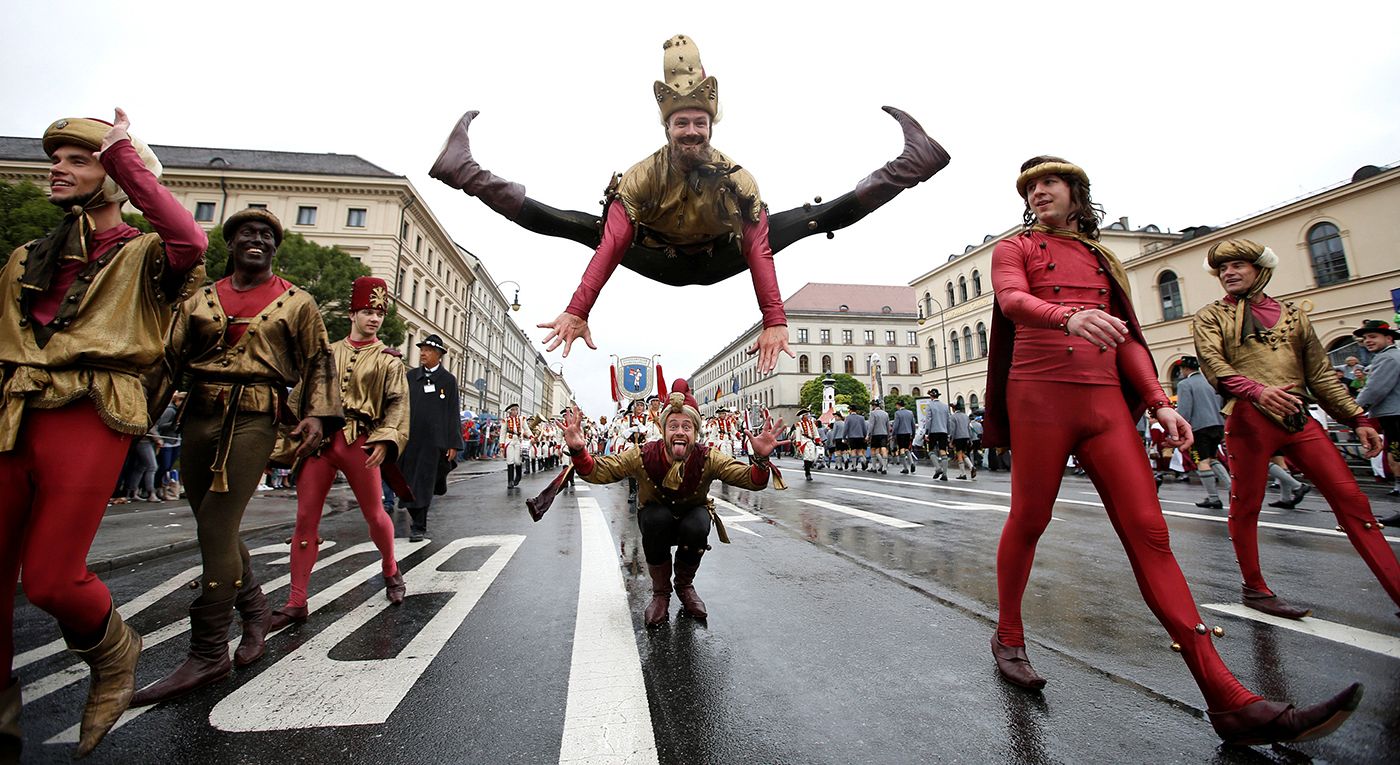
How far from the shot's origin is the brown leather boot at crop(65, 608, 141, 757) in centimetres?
184

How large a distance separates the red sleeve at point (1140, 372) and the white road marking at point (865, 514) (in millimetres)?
4780

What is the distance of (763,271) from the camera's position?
97.5 inches

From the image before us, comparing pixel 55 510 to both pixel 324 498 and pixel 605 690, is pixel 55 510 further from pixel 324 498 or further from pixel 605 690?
pixel 605 690

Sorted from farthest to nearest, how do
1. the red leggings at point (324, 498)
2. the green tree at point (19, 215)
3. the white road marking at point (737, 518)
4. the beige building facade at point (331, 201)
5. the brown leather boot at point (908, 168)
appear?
the beige building facade at point (331, 201)
the green tree at point (19, 215)
the white road marking at point (737, 518)
the red leggings at point (324, 498)
the brown leather boot at point (908, 168)

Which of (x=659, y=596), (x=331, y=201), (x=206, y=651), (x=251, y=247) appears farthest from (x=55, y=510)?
(x=331, y=201)

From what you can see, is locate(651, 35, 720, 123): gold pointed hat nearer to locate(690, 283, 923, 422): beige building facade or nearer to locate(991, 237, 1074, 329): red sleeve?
locate(991, 237, 1074, 329): red sleeve

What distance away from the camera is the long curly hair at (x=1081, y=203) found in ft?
8.58

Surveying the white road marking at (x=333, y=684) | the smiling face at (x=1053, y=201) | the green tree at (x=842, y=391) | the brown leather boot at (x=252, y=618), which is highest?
the green tree at (x=842, y=391)

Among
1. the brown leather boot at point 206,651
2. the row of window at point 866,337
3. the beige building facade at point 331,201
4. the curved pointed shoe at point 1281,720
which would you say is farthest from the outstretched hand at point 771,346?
the row of window at point 866,337

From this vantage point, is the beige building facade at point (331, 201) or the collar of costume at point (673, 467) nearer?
the collar of costume at point (673, 467)

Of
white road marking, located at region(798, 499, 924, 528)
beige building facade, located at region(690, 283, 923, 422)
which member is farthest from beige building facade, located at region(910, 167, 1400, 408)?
beige building facade, located at region(690, 283, 923, 422)

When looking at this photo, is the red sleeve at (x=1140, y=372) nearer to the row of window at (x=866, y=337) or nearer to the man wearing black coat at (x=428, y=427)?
the man wearing black coat at (x=428, y=427)

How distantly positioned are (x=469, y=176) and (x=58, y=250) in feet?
4.84

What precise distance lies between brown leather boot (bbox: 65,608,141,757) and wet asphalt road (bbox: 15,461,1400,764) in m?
0.10
